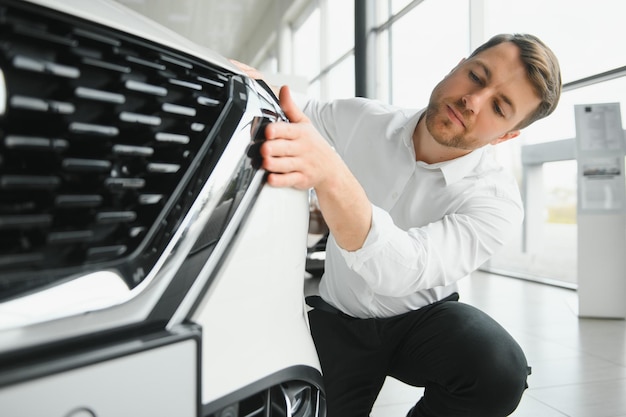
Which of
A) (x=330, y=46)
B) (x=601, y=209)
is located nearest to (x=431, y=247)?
(x=601, y=209)

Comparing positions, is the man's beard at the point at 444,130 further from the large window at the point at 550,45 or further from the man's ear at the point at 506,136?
the large window at the point at 550,45

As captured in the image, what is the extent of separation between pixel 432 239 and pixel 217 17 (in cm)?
1225

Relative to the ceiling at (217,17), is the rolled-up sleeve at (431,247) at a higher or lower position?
lower

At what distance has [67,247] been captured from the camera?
51 cm

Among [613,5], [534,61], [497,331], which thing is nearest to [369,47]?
[613,5]

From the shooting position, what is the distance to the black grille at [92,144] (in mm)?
460

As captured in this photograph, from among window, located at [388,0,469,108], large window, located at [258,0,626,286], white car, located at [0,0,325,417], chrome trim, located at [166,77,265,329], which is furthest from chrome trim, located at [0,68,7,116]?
window, located at [388,0,469,108]

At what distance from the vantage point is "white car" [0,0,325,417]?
1.51 feet

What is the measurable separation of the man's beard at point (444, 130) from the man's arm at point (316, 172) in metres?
0.63

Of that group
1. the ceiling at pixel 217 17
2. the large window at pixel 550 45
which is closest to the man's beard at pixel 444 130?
the large window at pixel 550 45

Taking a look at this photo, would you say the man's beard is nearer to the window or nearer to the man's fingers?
the man's fingers

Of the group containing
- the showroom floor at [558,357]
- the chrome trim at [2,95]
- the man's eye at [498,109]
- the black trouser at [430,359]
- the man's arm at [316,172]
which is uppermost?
the man's eye at [498,109]

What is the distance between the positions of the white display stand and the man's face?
85.8 inches

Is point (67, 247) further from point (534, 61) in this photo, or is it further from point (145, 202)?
point (534, 61)
